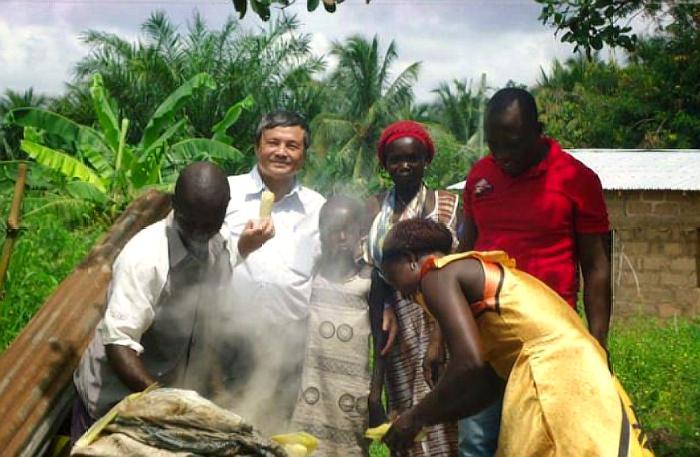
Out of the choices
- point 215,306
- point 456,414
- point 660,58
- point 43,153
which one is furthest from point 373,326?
point 660,58

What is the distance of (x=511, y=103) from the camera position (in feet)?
10.7

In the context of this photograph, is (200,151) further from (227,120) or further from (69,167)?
(69,167)

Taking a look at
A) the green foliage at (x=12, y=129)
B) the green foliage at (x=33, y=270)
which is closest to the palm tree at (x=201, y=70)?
the green foliage at (x=12, y=129)

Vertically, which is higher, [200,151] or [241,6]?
[241,6]

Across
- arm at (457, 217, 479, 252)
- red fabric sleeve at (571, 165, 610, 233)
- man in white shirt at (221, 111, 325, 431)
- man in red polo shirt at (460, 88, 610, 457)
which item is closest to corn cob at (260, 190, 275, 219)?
man in white shirt at (221, 111, 325, 431)

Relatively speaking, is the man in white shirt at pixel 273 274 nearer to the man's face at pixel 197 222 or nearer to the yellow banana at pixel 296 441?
the man's face at pixel 197 222

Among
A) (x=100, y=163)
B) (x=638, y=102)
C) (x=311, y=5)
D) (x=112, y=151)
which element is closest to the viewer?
(x=311, y=5)

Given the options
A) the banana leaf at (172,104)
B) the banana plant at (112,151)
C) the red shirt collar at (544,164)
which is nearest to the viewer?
the red shirt collar at (544,164)

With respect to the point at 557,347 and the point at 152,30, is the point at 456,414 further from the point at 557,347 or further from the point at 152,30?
the point at 152,30

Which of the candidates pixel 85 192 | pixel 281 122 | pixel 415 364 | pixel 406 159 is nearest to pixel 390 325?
pixel 415 364

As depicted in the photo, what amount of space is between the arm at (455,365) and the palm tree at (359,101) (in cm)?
1729

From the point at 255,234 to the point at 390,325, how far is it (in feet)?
2.61

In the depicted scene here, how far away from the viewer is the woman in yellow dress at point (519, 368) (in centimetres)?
248

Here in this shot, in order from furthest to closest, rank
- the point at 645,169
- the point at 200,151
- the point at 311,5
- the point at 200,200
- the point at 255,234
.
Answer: the point at 645,169
the point at 200,151
the point at 255,234
the point at 311,5
the point at 200,200
